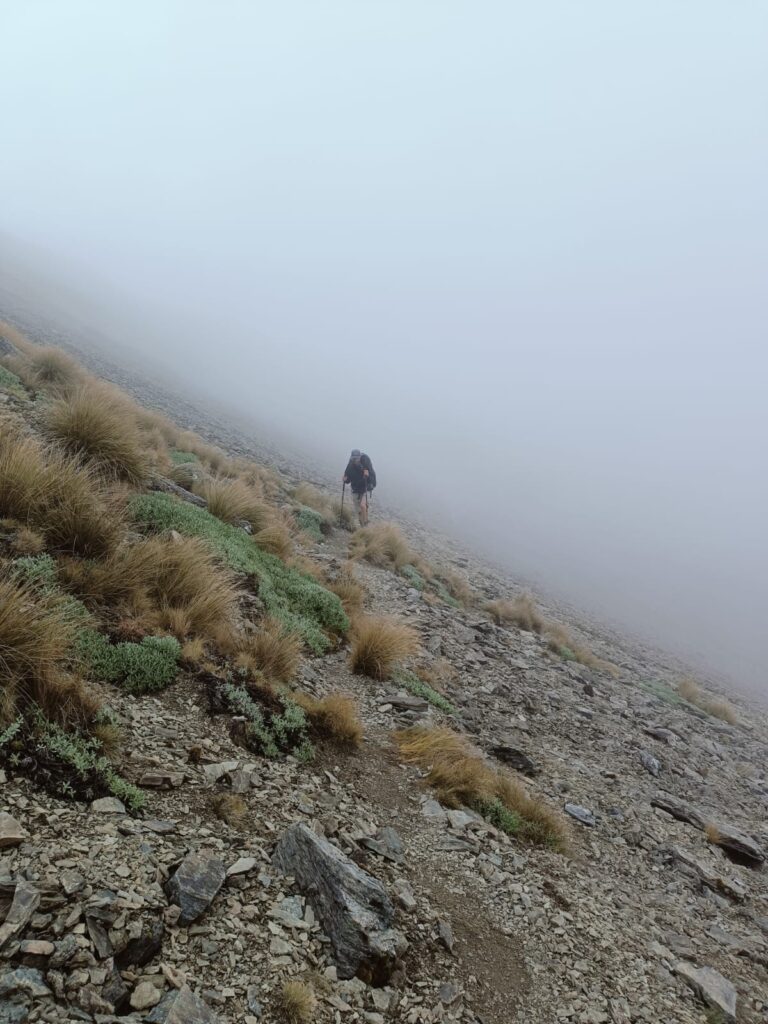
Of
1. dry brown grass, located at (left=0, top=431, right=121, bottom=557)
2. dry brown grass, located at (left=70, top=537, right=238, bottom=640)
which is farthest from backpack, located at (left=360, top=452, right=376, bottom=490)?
dry brown grass, located at (left=0, top=431, right=121, bottom=557)

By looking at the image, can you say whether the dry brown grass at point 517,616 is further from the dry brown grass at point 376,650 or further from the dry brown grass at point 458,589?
the dry brown grass at point 376,650

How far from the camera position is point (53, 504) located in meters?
5.76

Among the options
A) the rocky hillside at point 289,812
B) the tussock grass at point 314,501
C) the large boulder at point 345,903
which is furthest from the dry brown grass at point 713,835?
the tussock grass at point 314,501

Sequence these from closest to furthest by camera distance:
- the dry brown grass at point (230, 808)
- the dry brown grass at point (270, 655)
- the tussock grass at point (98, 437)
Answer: the dry brown grass at point (230, 808), the dry brown grass at point (270, 655), the tussock grass at point (98, 437)

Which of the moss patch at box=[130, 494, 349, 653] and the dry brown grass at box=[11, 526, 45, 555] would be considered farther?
the moss patch at box=[130, 494, 349, 653]

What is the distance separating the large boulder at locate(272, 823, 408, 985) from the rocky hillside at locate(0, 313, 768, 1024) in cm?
1

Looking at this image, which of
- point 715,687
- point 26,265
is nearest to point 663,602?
point 715,687

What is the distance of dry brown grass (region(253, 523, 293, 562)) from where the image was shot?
33.8 feet

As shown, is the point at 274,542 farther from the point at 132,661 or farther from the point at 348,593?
the point at 132,661

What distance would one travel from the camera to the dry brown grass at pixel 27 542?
5160mm

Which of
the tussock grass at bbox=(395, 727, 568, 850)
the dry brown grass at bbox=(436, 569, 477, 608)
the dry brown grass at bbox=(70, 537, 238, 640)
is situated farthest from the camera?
the dry brown grass at bbox=(436, 569, 477, 608)

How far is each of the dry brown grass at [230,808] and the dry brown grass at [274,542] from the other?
6.27m

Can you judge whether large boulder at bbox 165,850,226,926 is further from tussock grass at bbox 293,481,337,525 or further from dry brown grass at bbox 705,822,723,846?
tussock grass at bbox 293,481,337,525

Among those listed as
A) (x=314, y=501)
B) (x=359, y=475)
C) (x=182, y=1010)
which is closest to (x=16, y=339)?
(x=314, y=501)
